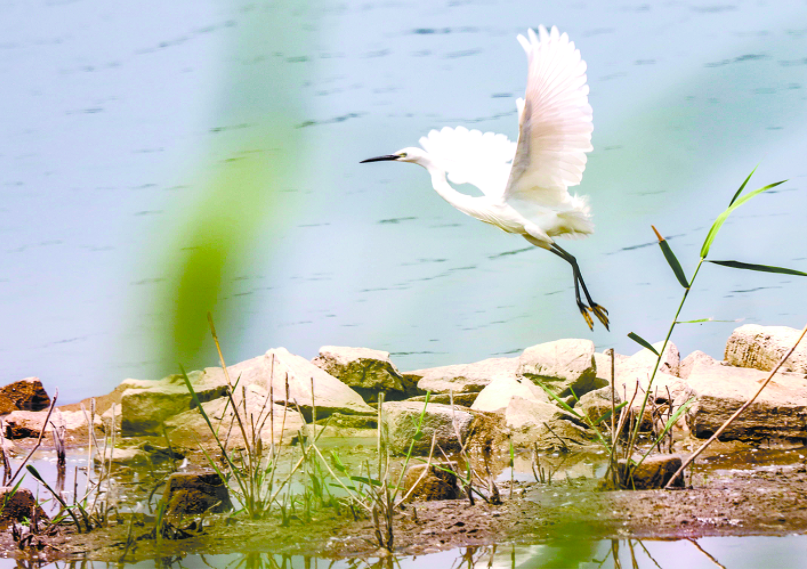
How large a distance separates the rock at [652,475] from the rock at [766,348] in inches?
152

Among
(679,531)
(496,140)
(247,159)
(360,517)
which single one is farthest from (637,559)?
(496,140)

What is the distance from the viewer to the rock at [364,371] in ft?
22.1

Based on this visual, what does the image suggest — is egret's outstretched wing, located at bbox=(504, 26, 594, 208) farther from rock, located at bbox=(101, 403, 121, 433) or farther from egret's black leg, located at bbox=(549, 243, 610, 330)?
rock, located at bbox=(101, 403, 121, 433)

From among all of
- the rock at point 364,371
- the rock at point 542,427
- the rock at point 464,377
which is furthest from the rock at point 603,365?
the rock at point 364,371

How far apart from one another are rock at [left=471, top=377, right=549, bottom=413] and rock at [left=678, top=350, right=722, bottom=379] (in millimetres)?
1474

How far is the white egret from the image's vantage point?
9.25 ft

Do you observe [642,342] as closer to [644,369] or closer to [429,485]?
[429,485]

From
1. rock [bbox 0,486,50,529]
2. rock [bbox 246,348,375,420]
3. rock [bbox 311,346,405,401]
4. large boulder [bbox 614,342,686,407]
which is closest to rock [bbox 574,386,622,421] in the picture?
large boulder [bbox 614,342,686,407]

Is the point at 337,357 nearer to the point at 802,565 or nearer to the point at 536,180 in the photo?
the point at 536,180

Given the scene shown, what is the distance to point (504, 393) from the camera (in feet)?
18.9

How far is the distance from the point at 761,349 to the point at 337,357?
4.19 metres

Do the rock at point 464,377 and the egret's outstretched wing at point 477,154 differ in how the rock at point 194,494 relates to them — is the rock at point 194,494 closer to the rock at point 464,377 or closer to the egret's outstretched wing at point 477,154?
the egret's outstretched wing at point 477,154

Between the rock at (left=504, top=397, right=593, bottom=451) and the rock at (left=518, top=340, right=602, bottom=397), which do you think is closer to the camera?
the rock at (left=504, top=397, right=593, bottom=451)

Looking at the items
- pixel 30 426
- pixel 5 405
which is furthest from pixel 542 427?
pixel 5 405
